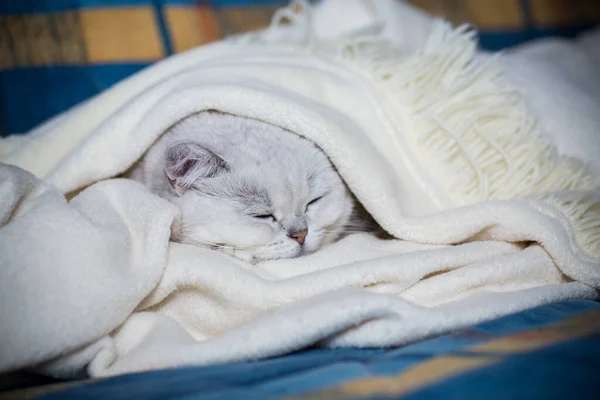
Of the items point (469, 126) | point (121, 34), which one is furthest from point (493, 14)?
point (121, 34)

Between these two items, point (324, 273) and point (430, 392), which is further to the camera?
point (324, 273)

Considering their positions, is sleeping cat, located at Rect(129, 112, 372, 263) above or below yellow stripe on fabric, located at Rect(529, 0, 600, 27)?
below

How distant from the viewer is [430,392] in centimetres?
58

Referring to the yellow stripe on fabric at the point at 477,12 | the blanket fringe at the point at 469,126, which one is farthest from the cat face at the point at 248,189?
the yellow stripe on fabric at the point at 477,12

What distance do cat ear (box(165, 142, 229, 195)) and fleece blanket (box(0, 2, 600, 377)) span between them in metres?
0.09

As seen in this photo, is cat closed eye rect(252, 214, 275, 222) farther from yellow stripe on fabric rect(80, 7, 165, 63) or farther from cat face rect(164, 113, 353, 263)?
yellow stripe on fabric rect(80, 7, 165, 63)

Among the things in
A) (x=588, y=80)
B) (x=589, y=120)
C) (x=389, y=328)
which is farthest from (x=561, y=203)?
(x=588, y=80)

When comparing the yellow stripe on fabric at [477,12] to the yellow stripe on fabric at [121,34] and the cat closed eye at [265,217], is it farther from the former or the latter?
the cat closed eye at [265,217]

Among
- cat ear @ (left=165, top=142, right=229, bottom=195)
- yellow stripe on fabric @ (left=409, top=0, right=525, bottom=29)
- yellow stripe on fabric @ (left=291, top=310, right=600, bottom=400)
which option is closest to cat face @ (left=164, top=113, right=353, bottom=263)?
cat ear @ (left=165, top=142, right=229, bottom=195)

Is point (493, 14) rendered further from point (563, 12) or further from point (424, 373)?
point (424, 373)

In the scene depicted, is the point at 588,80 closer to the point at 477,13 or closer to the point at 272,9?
the point at 477,13

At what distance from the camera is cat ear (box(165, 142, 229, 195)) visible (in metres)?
0.97

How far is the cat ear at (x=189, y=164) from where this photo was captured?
38.1 inches

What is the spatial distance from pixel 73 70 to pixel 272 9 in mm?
672
